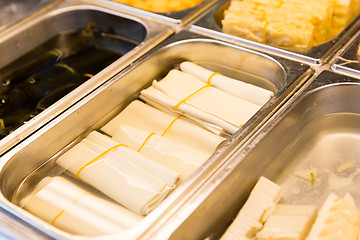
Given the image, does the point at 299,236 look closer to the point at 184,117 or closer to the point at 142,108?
the point at 184,117

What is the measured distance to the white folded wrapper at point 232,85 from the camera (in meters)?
1.55

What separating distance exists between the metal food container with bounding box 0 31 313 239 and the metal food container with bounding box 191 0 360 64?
0.12ft

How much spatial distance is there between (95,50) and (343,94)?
1.08 metres

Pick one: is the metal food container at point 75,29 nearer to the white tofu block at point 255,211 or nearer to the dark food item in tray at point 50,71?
the dark food item in tray at point 50,71

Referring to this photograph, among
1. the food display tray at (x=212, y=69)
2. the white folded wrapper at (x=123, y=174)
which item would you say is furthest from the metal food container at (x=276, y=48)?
the white folded wrapper at (x=123, y=174)

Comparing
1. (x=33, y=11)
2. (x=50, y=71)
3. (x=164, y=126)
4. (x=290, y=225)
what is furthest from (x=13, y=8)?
(x=290, y=225)

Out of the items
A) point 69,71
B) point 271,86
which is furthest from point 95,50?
point 271,86

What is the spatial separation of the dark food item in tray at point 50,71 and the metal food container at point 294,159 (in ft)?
2.64

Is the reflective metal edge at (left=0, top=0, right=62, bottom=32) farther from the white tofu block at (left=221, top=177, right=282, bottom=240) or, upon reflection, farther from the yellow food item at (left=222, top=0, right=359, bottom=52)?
the white tofu block at (left=221, top=177, right=282, bottom=240)

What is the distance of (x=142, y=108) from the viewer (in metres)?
1.56

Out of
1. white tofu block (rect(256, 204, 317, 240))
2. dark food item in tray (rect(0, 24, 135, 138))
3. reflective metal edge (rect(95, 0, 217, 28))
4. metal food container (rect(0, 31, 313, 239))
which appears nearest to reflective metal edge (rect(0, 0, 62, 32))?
dark food item in tray (rect(0, 24, 135, 138))

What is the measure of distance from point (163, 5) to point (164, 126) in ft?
2.51

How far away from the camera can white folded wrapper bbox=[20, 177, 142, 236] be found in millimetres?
1117

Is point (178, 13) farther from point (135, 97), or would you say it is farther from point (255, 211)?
point (255, 211)
